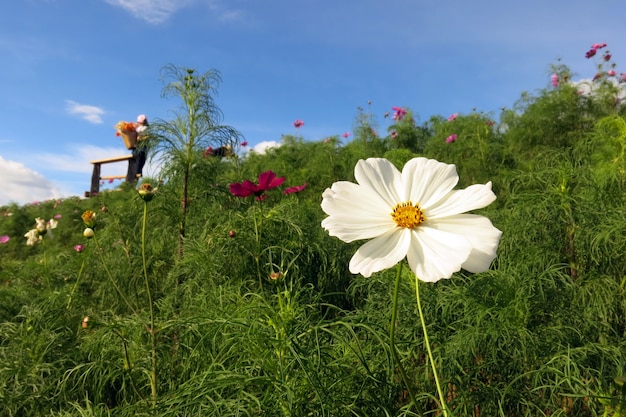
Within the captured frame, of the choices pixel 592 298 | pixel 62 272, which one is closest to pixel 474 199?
pixel 592 298

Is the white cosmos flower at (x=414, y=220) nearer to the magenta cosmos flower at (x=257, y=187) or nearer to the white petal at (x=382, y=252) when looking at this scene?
the white petal at (x=382, y=252)

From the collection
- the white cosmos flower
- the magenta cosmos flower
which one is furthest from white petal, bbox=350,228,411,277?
the magenta cosmos flower

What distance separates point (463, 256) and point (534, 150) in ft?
12.6

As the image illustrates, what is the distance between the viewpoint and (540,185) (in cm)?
277

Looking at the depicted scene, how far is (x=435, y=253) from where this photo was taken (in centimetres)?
67

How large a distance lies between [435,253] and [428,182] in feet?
0.54

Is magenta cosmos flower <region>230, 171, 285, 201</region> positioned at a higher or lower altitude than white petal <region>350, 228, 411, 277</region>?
higher

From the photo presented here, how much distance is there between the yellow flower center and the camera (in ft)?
2.38

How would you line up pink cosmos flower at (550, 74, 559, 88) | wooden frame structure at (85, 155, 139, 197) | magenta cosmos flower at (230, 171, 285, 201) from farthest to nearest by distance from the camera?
wooden frame structure at (85, 155, 139, 197)
pink cosmos flower at (550, 74, 559, 88)
magenta cosmos flower at (230, 171, 285, 201)

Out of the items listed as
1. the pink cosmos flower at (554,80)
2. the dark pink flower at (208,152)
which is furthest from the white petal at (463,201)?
the pink cosmos flower at (554,80)

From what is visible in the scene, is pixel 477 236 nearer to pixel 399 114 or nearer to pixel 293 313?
pixel 293 313

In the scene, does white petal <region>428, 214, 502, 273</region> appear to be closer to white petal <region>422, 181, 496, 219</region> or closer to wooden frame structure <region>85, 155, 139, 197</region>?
white petal <region>422, 181, 496, 219</region>

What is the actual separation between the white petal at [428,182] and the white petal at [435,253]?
75 millimetres

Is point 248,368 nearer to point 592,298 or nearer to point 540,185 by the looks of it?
point 592,298
